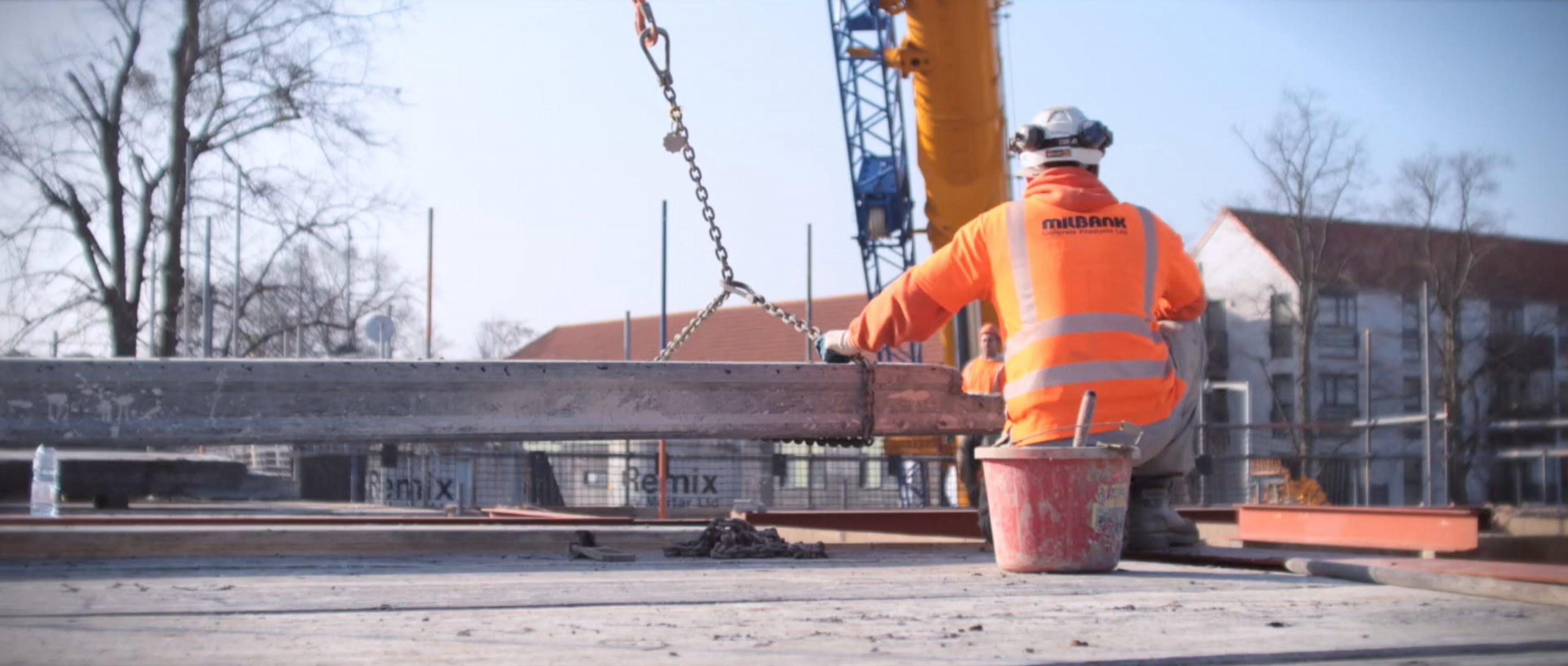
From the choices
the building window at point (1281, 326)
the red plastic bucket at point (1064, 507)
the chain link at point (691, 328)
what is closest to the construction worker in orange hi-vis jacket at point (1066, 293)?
the red plastic bucket at point (1064, 507)

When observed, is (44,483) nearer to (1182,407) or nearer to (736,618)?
(1182,407)

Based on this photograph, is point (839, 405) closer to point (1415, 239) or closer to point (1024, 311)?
point (1024, 311)

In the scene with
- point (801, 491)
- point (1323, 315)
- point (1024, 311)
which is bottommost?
point (801, 491)

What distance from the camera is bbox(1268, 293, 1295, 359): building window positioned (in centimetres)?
4609

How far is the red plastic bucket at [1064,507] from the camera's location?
4500 millimetres

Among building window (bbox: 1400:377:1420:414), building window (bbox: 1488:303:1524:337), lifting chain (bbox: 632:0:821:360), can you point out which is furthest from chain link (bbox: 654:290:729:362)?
building window (bbox: 1400:377:1420:414)

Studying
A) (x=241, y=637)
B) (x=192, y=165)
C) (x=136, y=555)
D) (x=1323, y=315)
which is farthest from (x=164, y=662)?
(x=1323, y=315)

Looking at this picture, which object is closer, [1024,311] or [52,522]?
[1024,311]

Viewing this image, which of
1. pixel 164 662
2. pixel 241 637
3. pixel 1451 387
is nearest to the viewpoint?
pixel 164 662

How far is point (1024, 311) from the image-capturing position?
4.72 metres

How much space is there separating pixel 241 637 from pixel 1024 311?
2635mm

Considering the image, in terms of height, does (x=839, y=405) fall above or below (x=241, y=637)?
above

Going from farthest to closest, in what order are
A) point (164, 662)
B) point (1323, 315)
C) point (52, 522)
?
point (1323, 315), point (52, 522), point (164, 662)

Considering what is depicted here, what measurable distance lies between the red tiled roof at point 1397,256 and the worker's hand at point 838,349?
34614 millimetres
